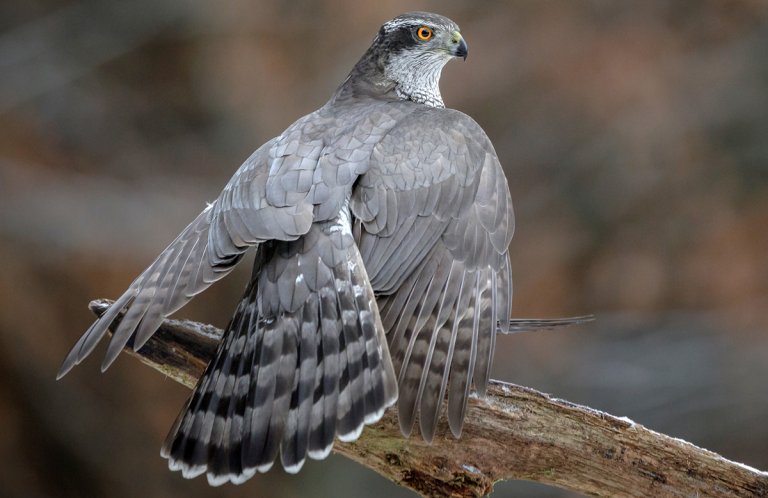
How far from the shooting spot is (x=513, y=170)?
30.0ft

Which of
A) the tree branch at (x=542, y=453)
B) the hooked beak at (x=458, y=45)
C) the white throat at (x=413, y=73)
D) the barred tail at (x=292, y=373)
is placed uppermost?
the hooked beak at (x=458, y=45)

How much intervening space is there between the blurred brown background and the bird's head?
11.7 ft

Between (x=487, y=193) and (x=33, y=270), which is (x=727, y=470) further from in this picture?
(x=33, y=270)

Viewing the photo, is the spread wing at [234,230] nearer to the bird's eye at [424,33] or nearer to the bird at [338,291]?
the bird at [338,291]

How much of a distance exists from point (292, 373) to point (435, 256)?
82 cm

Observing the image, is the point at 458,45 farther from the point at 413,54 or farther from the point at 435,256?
the point at 435,256

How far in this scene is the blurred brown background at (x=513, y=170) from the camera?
27.7ft

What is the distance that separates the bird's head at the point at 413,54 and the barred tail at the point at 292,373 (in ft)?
5.11

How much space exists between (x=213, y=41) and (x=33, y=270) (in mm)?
2547

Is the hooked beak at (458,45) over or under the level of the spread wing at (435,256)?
over

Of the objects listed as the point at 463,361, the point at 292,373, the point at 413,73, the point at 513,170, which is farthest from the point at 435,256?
the point at 513,170

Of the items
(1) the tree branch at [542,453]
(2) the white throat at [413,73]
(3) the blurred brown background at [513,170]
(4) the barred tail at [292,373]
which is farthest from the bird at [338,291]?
(3) the blurred brown background at [513,170]

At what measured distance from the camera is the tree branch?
4094mm

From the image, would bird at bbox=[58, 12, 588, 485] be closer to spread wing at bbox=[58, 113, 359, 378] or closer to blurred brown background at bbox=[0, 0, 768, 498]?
spread wing at bbox=[58, 113, 359, 378]
